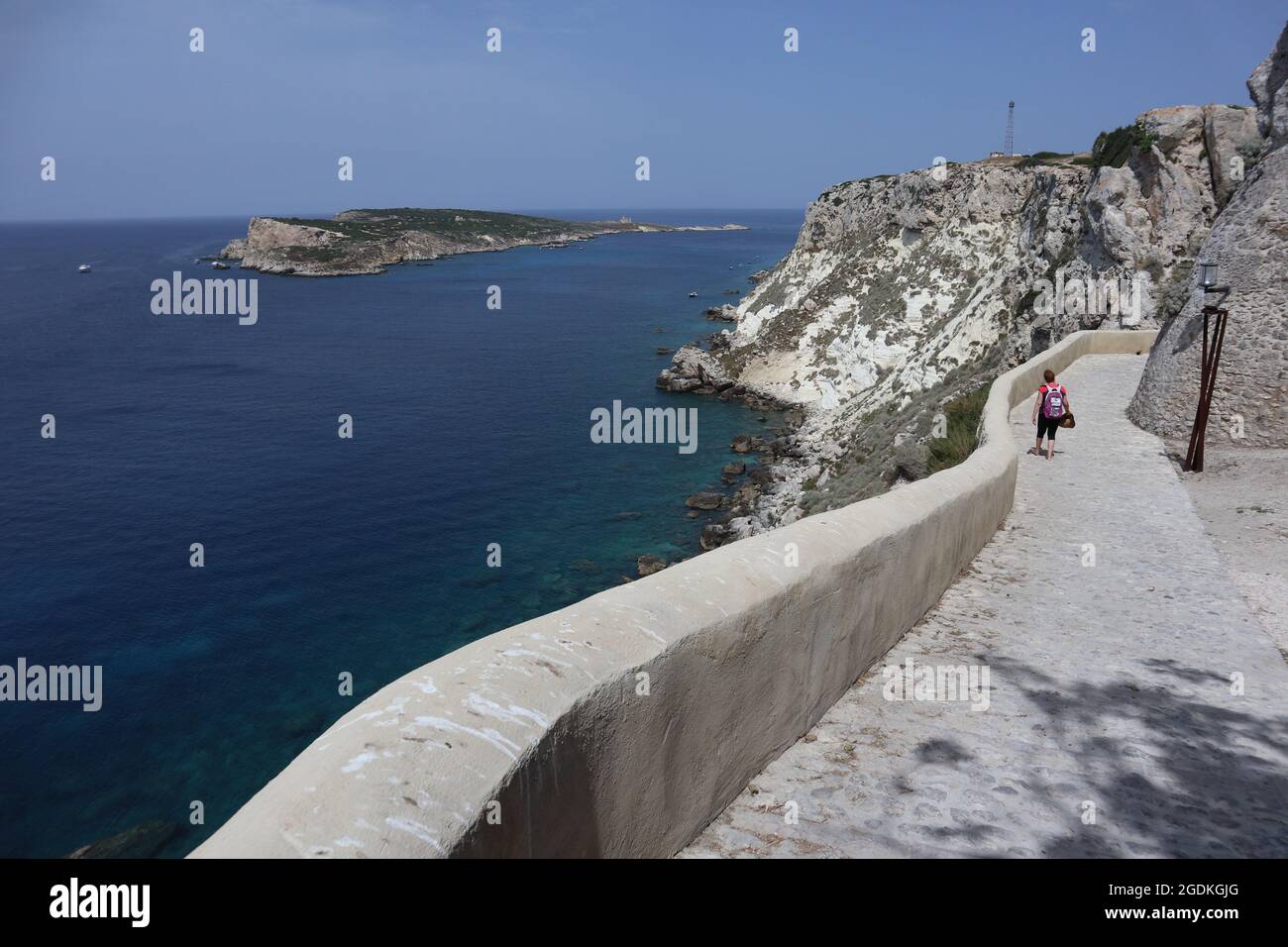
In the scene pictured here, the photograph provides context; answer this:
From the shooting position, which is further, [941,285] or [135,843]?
[941,285]

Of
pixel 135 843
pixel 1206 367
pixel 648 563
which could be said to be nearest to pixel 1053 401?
pixel 1206 367

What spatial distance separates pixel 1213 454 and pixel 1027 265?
30603 millimetres

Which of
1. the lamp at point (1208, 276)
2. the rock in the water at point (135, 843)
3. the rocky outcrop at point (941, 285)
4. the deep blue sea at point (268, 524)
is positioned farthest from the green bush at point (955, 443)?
the rock in the water at point (135, 843)

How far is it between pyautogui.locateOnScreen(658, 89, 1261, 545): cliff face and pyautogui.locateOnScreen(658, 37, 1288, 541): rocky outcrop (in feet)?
0.32

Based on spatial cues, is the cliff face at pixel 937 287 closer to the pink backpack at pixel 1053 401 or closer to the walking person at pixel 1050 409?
the walking person at pixel 1050 409

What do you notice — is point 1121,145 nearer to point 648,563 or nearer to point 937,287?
point 937,287

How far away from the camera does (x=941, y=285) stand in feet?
171

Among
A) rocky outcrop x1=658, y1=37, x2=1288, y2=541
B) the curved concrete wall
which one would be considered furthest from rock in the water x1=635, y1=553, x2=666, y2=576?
the curved concrete wall

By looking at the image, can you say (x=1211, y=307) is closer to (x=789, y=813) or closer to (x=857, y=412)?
(x=789, y=813)

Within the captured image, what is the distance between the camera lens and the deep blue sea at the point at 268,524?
23.6 meters

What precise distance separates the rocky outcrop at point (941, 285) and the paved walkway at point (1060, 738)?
30.1 feet

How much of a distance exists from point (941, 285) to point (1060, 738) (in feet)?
167

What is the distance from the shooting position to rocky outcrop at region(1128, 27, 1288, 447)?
13.1 m
